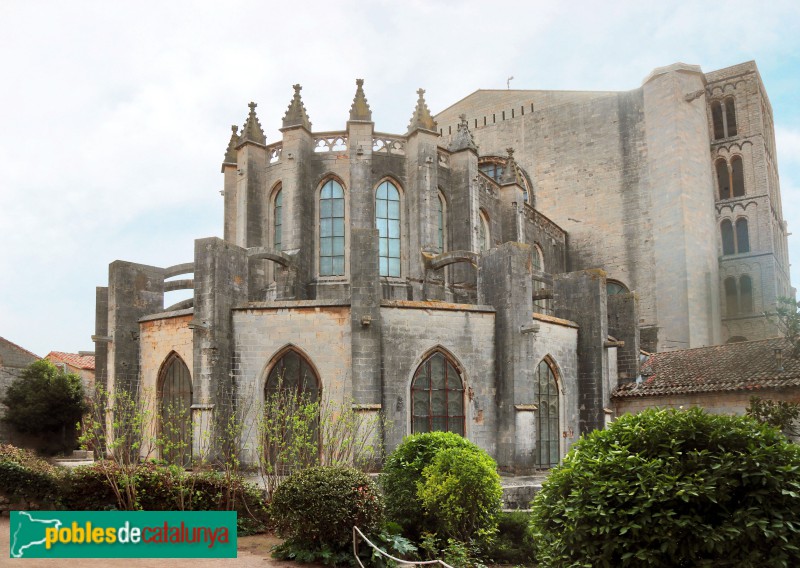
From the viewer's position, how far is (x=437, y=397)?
18547 millimetres

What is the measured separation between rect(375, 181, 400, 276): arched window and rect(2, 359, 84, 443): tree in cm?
1895

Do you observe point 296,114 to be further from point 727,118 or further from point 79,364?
point 79,364

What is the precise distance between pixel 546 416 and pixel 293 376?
7473 millimetres

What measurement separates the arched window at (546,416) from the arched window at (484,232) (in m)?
7.64

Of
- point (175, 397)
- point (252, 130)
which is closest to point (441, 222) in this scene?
point (252, 130)

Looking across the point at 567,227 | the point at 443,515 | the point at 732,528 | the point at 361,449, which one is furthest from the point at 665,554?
the point at 567,227

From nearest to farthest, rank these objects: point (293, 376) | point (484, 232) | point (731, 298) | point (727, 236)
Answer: point (293, 376), point (484, 232), point (731, 298), point (727, 236)

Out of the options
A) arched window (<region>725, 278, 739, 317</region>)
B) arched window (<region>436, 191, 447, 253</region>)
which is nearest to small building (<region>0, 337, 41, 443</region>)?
arched window (<region>436, 191, 447, 253</region>)

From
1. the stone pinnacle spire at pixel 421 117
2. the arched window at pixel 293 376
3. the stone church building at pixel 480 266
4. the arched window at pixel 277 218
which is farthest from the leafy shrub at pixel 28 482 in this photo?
the stone pinnacle spire at pixel 421 117

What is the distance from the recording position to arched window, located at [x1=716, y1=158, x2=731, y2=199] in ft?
114

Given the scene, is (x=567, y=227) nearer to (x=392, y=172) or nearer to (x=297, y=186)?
(x=392, y=172)

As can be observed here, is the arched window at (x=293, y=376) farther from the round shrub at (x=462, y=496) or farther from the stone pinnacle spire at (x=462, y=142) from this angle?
the stone pinnacle spire at (x=462, y=142)

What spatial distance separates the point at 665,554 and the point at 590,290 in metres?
16.0

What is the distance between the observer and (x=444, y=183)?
25062 millimetres
